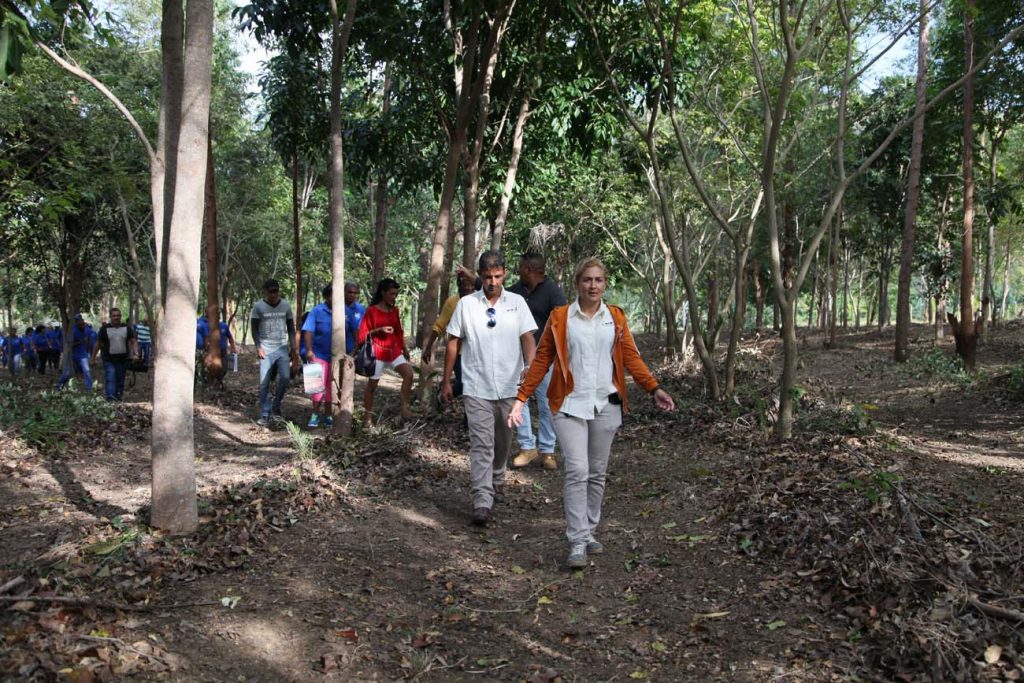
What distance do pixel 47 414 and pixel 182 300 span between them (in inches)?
247

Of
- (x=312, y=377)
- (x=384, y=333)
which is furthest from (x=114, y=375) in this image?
(x=384, y=333)

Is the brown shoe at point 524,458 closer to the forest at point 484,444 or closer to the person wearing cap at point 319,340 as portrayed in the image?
the forest at point 484,444

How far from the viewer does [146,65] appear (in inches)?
729

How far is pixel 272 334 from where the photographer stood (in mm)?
10414

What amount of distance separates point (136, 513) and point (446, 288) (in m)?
12.5

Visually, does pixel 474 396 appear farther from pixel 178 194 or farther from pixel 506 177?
pixel 506 177

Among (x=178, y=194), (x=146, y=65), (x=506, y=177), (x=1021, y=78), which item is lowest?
(x=178, y=194)

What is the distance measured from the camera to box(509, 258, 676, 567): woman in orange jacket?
16.5ft

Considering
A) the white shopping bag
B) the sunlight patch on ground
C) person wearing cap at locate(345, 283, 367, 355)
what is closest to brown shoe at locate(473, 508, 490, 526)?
the sunlight patch on ground

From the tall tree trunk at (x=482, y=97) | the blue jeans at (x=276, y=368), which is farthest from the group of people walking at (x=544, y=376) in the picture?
the tall tree trunk at (x=482, y=97)

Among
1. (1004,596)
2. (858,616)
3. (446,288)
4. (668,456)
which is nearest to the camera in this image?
(1004,596)

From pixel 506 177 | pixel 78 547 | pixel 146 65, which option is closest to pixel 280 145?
pixel 506 177

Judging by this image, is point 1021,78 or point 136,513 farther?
point 1021,78

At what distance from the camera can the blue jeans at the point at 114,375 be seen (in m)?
13.2
